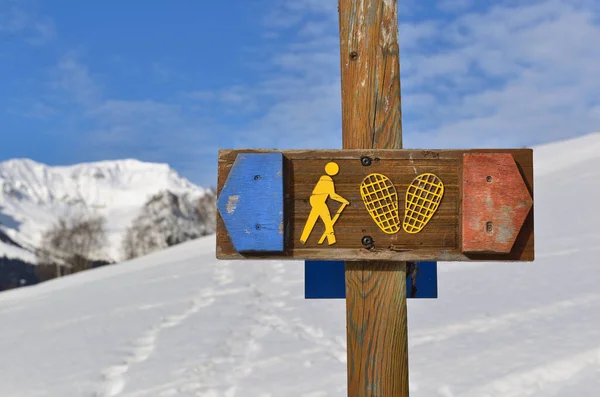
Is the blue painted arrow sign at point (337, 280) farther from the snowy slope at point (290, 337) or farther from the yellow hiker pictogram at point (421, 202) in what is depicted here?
the snowy slope at point (290, 337)

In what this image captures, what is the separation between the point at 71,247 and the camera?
3991 centimetres

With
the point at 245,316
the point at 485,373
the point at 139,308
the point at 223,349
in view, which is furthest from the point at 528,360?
the point at 139,308

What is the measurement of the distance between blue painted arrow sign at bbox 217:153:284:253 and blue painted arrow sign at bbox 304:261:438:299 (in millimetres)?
258

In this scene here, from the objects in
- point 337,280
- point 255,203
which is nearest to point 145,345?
point 337,280

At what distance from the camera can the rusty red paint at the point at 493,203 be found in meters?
1.73

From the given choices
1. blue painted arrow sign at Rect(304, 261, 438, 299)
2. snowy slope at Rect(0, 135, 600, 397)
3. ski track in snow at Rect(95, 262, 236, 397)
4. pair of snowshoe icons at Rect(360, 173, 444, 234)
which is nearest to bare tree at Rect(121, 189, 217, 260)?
ski track in snow at Rect(95, 262, 236, 397)

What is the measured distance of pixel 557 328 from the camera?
484 cm

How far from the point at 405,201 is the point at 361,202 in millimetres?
143

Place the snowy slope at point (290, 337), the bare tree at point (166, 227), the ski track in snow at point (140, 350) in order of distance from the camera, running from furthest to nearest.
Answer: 1. the bare tree at point (166, 227)
2. the ski track in snow at point (140, 350)
3. the snowy slope at point (290, 337)

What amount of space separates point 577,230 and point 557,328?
572 centimetres

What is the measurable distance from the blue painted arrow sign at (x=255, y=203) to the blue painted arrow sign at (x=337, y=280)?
10.1 inches

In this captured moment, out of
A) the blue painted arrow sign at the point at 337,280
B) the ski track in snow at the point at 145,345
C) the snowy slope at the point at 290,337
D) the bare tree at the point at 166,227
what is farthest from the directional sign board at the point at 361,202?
the bare tree at the point at 166,227

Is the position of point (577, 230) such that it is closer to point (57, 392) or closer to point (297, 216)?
point (57, 392)

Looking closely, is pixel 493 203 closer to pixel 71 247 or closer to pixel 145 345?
pixel 145 345
